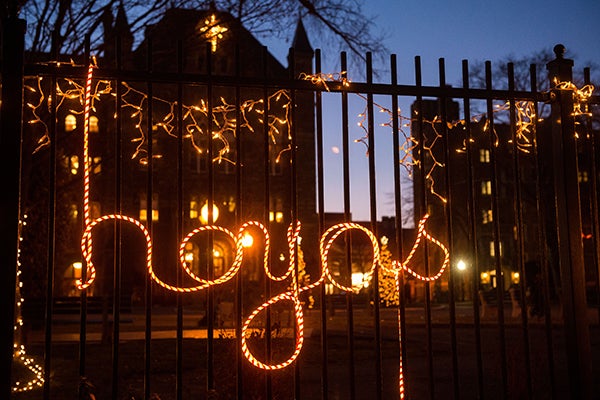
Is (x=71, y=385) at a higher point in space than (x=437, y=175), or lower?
lower

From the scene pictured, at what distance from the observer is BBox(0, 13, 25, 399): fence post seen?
11.6 ft

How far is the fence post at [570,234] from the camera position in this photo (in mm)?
4555

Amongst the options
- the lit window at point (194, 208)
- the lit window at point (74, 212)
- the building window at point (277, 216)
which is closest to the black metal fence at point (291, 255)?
the lit window at point (74, 212)

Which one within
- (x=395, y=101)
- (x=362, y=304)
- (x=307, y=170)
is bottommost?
(x=362, y=304)

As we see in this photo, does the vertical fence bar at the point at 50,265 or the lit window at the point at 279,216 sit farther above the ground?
the lit window at the point at 279,216

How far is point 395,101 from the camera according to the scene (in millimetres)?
4418

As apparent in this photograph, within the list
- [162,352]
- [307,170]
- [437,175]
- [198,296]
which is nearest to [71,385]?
[162,352]

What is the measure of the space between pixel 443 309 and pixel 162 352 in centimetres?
2275

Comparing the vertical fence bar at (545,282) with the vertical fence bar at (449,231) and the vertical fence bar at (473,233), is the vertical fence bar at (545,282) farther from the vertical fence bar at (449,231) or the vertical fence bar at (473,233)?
the vertical fence bar at (449,231)

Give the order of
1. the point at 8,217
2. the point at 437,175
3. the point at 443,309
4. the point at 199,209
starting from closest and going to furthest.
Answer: the point at 8,217
the point at 443,309
the point at 199,209
the point at 437,175

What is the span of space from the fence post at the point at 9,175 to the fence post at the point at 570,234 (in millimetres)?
3765

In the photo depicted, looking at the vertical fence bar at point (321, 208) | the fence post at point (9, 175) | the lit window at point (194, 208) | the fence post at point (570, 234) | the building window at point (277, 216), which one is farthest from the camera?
the building window at point (277, 216)

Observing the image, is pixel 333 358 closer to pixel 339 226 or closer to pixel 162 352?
pixel 162 352

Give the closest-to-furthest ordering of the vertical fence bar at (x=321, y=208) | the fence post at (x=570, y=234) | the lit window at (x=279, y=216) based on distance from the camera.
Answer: the vertical fence bar at (x=321, y=208)
the fence post at (x=570, y=234)
the lit window at (x=279, y=216)
